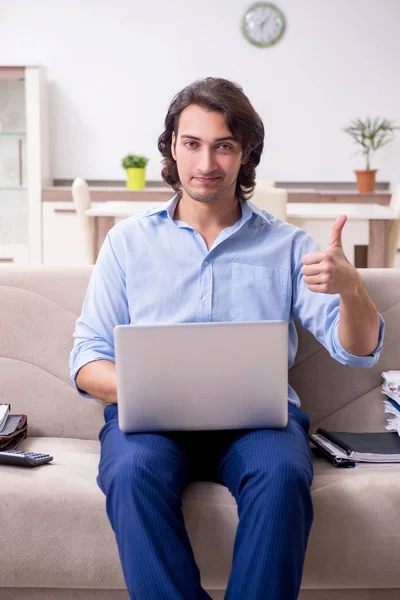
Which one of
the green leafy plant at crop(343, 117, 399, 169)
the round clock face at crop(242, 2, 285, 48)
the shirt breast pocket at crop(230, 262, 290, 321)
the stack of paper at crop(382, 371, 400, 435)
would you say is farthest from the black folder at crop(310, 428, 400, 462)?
the round clock face at crop(242, 2, 285, 48)

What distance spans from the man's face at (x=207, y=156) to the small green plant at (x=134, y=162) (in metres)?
3.82

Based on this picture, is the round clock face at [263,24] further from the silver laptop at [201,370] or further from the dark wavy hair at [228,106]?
the silver laptop at [201,370]

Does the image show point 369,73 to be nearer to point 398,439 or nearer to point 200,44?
point 200,44

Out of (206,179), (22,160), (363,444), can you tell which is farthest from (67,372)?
(22,160)

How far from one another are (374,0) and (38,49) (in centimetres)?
237

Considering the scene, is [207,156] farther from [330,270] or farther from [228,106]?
[330,270]

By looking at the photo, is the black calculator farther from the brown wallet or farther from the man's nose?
the man's nose

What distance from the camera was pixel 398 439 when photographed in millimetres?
1841

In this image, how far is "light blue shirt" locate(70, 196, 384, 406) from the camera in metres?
1.78

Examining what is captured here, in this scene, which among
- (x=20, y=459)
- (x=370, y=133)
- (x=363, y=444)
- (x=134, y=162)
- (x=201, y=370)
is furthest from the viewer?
(x=370, y=133)

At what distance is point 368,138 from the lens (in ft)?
18.7

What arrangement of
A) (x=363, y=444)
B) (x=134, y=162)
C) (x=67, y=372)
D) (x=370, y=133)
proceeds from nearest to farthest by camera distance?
(x=363, y=444) < (x=67, y=372) < (x=134, y=162) < (x=370, y=133)

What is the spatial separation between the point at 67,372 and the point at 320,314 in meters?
0.63

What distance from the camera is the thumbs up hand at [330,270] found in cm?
151
